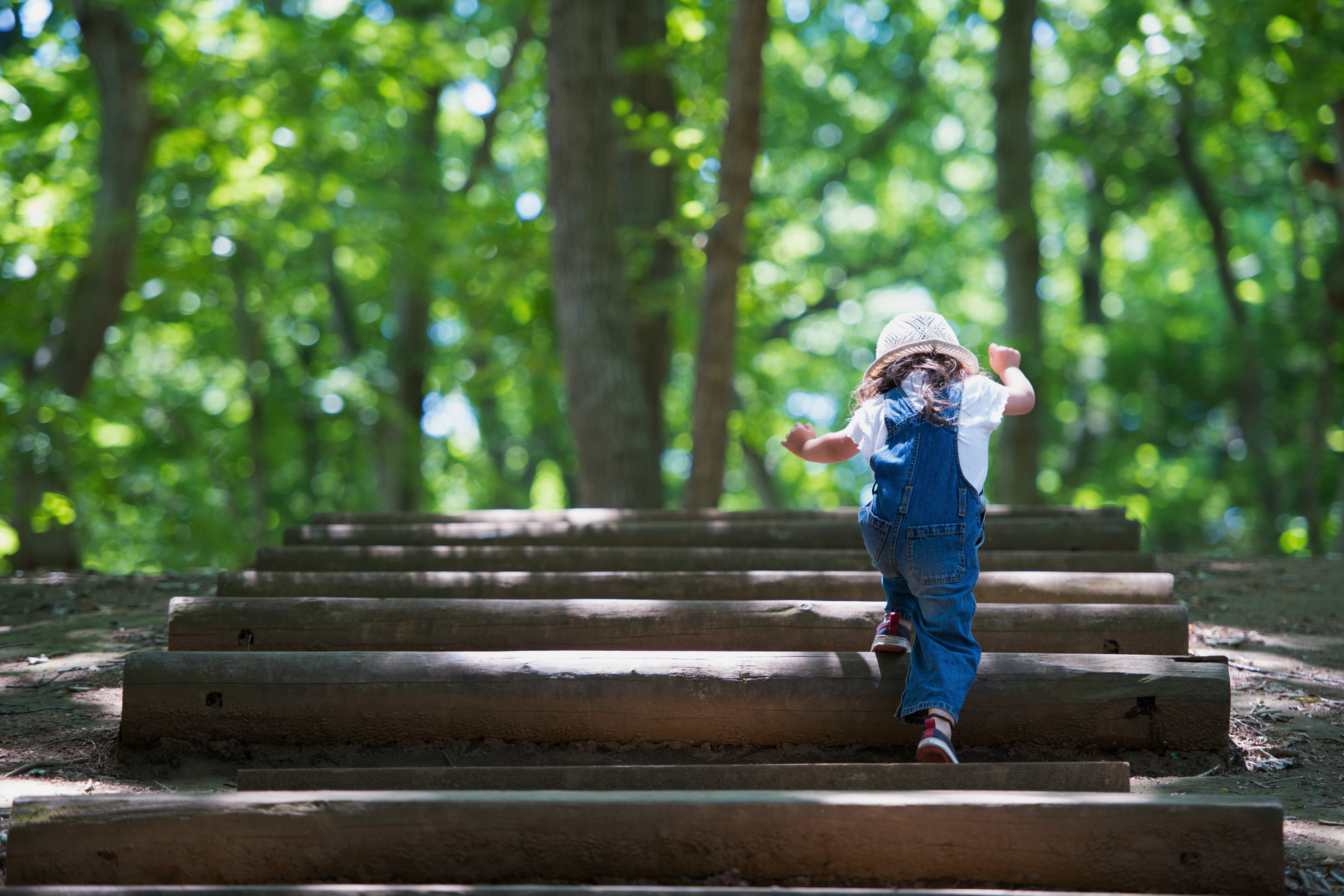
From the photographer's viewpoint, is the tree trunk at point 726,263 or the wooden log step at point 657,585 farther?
the tree trunk at point 726,263

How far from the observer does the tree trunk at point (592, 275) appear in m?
7.79

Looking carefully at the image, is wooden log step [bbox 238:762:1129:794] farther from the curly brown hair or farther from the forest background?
the forest background

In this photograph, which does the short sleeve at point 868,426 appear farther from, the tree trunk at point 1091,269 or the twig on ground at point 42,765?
the tree trunk at point 1091,269

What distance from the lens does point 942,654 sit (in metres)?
2.81

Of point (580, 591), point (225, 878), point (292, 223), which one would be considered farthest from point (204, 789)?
point (292, 223)

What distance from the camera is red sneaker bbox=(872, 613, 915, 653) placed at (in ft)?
9.82

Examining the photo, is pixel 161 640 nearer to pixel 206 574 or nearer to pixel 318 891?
pixel 206 574

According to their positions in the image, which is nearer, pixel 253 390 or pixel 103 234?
pixel 103 234

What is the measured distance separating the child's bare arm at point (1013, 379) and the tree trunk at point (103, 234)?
8805mm

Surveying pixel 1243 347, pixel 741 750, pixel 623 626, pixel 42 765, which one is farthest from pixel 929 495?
pixel 1243 347

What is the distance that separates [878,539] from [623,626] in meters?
0.95

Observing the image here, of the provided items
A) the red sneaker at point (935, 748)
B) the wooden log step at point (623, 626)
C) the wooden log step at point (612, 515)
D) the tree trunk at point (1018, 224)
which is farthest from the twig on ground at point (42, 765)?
the tree trunk at point (1018, 224)

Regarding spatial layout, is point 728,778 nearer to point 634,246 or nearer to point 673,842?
point 673,842

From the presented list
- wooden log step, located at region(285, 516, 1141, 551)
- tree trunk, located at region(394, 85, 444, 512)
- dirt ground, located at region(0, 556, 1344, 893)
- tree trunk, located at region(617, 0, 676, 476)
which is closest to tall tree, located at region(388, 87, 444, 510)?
tree trunk, located at region(394, 85, 444, 512)
